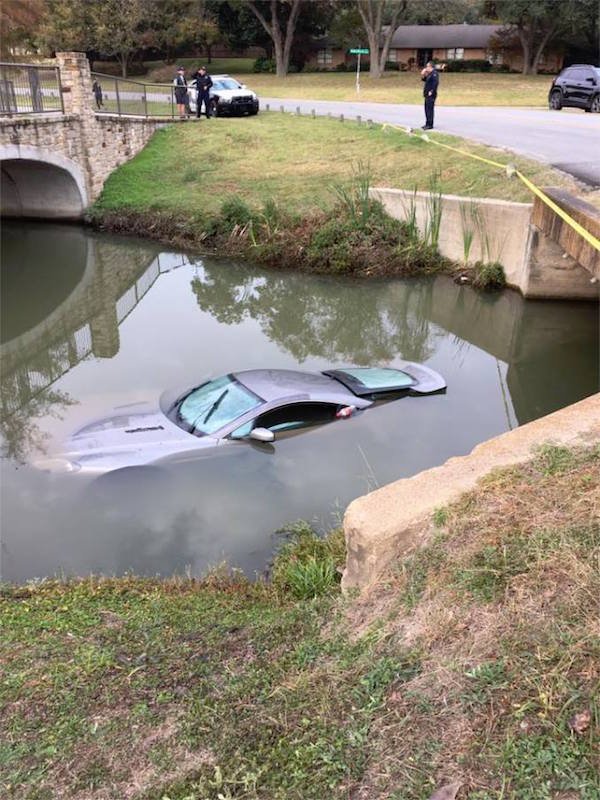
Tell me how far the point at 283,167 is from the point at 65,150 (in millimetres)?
6849

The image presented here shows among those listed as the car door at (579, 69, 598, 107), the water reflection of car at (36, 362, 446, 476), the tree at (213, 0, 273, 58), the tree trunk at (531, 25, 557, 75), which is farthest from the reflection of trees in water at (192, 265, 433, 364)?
the tree at (213, 0, 273, 58)

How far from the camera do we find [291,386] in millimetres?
9594

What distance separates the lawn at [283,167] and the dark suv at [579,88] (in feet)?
28.9

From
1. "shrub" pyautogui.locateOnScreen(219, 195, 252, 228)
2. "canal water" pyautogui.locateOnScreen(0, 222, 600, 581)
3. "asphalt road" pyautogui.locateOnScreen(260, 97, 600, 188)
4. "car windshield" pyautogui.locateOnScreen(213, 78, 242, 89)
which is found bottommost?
"canal water" pyautogui.locateOnScreen(0, 222, 600, 581)

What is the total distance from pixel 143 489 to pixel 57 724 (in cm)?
445

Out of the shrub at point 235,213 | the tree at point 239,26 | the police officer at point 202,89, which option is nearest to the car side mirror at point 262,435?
the shrub at point 235,213

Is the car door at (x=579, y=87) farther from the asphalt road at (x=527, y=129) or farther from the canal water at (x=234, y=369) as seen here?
the canal water at (x=234, y=369)

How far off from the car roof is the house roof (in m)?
62.0

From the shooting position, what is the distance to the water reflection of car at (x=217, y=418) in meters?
8.63

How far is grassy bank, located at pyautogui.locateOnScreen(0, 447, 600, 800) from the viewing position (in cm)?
330

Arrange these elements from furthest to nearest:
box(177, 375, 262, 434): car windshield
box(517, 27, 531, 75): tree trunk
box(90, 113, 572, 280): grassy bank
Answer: box(517, 27, 531, 75): tree trunk → box(90, 113, 572, 280): grassy bank → box(177, 375, 262, 434): car windshield

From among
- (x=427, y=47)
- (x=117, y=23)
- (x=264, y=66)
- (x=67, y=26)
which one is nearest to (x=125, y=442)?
(x=67, y=26)

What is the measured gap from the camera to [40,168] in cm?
2267

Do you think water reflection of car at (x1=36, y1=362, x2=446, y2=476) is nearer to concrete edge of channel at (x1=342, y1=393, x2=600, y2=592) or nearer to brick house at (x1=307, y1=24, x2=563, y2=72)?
concrete edge of channel at (x1=342, y1=393, x2=600, y2=592)
